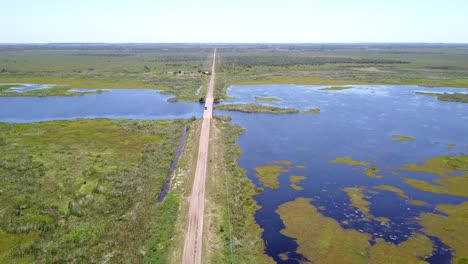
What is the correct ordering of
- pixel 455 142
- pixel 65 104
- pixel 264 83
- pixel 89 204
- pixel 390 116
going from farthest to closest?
pixel 264 83
pixel 65 104
pixel 390 116
pixel 455 142
pixel 89 204

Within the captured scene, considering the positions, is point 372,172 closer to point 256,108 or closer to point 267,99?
point 256,108

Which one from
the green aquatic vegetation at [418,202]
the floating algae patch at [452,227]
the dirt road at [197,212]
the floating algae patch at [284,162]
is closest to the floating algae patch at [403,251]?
the floating algae patch at [452,227]

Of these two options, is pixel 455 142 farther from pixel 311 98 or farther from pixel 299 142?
pixel 311 98

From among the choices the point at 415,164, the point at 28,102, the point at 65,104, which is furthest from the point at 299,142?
the point at 28,102

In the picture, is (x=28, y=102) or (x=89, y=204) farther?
(x=28, y=102)

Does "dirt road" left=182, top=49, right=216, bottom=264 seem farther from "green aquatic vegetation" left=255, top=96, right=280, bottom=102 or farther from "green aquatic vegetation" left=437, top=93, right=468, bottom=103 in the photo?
"green aquatic vegetation" left=437, top=93, right=468, bottom=103

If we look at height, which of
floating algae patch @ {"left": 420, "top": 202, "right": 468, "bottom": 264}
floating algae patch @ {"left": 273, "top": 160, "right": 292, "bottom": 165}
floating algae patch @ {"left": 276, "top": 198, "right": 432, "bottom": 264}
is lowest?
floating algae patch @ {"left": 276, "top": 198, "right": 432, "bottom": 264}

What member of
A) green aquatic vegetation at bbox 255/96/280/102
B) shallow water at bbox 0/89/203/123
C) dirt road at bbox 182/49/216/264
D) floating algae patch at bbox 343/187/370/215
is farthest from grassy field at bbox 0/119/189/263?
green aquatic vegetation at bbox 255/96/280/102
